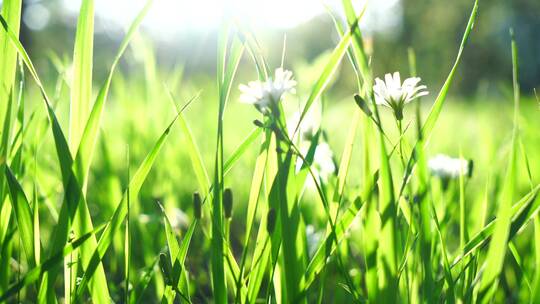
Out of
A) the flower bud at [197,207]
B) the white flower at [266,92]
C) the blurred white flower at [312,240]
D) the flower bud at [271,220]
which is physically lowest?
the blurred white flower at [312,240]

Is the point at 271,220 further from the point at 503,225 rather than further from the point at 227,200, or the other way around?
the point at 503,225

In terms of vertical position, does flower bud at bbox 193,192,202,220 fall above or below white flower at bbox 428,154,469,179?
above

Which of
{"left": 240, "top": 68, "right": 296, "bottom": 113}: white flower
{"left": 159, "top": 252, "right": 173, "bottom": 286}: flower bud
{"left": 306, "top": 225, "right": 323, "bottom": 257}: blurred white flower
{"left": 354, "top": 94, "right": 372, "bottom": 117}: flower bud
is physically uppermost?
{"left": 240, "top": 68, "right": 296, "bottom": 113}: white flower

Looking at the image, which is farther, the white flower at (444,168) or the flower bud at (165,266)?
the white flower at (444,168)

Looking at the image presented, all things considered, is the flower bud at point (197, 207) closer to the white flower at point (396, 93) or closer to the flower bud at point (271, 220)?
the flower bud at point (271, 220)

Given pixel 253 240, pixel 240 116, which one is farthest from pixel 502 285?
pixel 240 116

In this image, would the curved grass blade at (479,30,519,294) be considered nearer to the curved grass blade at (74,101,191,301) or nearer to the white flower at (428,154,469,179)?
the curved grass blade at (74,101,191,301)

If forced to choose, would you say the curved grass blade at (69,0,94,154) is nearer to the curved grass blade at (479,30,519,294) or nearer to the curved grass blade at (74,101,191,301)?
the curved grass blade at (74,101,191,301)

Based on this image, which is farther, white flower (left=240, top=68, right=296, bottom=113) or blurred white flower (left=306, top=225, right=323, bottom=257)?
blurred white flower (left=306, top=225, right=323, bottom=257)

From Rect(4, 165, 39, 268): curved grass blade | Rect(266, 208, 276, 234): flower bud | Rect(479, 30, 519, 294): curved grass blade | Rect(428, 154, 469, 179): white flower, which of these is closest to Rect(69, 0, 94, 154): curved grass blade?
Rect(4, 165, 39, 268): curved grass blade

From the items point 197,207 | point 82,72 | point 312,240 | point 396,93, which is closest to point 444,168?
point 312,240

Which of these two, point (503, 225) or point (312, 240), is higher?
point (503, 225)

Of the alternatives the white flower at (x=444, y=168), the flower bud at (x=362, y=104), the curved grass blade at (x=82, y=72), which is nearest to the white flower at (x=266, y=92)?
the flower bud at (x=362, y=104)
